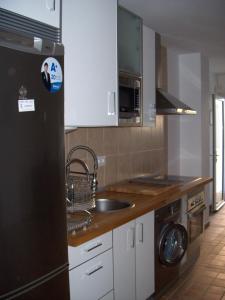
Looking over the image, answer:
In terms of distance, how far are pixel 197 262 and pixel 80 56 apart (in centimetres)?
251

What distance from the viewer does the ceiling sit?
108 inches

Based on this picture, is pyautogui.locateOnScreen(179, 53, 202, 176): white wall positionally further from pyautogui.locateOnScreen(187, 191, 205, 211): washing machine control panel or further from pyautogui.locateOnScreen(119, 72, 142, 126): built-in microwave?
pyautogui.locateOnScreen(119, 72, 142, 126): built-in microwave

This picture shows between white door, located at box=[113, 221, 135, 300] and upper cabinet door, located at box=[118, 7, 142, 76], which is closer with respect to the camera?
white door, located at box=[113, 221, 135, 300]

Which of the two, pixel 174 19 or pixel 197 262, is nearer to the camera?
pixel 174 19

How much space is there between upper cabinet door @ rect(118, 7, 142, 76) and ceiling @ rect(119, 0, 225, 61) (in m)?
0.07

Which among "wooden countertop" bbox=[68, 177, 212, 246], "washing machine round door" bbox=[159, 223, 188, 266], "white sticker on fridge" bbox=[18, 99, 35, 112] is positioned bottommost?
"washing machine round door" bbox=[159, 223, 188, 266]

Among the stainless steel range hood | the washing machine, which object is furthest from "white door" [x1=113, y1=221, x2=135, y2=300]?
the stainless steel range hood

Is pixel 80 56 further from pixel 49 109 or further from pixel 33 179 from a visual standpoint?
pixel 33 179

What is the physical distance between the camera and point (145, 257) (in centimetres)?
248

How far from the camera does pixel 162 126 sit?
4.29 meters

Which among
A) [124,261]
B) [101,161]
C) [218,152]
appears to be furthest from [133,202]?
[218,152]

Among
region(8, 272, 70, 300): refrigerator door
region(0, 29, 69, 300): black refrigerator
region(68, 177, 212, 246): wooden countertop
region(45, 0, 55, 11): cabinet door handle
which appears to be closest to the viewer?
region(0, 29, 69, 300): black refrigerator

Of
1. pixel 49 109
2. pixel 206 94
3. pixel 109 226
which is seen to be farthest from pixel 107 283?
pixel 206 94

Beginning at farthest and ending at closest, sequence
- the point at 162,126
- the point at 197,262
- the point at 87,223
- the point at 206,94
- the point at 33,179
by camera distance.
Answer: the point at 206,94 → the point at 162,126 → the point at 197,262 → the point at 87,223 → the point at 33,179
